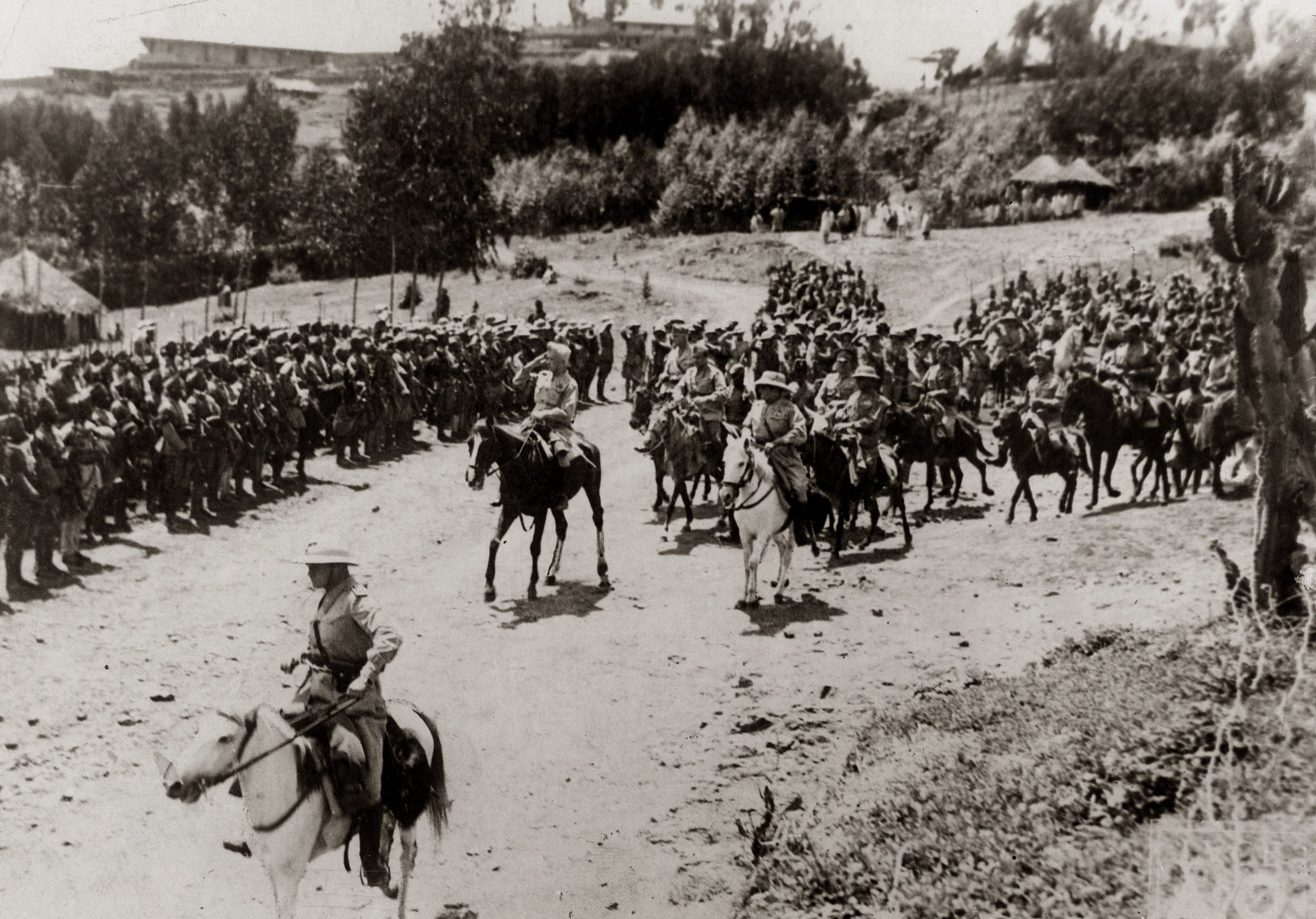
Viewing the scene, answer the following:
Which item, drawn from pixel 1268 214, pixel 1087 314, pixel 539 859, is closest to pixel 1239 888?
pixel 539 859

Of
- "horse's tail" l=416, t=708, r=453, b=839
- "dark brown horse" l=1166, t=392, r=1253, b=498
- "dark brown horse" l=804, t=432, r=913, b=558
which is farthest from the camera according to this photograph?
"dark brown horse" l=804, t=432, r=913, b=558

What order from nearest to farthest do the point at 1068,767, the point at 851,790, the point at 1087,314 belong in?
the point at 1068,767, the point at 851,790, the point at 1087,314

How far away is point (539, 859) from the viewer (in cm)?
762

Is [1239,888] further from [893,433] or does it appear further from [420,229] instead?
[420,229]

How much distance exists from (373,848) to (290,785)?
89 centimetres

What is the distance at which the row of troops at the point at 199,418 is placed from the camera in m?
11.1

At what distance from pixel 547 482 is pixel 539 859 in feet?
16.5

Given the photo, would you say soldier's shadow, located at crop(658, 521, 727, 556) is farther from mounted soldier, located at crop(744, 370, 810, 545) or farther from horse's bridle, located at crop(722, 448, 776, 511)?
horse's bridle, located at crop(722, 448, 776, 511)

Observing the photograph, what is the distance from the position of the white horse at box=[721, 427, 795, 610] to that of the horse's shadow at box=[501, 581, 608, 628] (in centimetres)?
162

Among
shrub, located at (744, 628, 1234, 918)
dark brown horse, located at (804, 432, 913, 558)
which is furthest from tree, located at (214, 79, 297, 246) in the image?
shrub, located at (744, 628, 1234, 918)

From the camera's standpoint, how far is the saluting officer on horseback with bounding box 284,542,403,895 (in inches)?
260

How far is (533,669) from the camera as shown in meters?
10.1

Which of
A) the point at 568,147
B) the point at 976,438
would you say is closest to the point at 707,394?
the point at 976,438

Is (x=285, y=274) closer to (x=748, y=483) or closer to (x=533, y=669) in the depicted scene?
(x=748, y=483)
